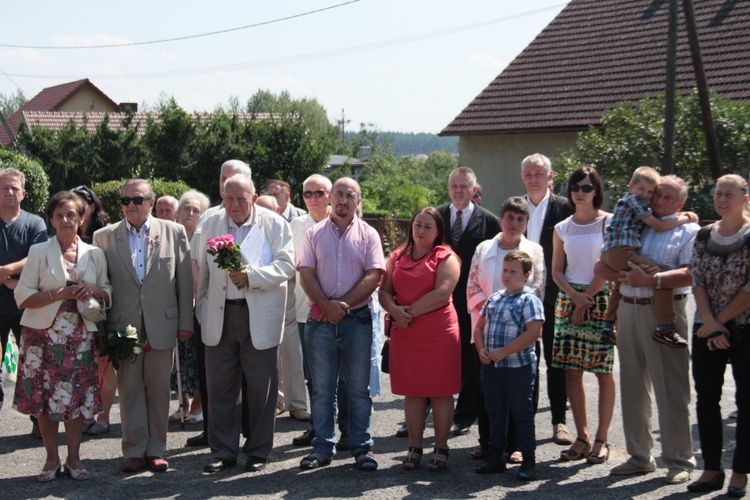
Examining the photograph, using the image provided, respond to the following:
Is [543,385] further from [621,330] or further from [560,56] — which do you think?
[560,56]

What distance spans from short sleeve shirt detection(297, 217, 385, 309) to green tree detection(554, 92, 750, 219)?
14737mm

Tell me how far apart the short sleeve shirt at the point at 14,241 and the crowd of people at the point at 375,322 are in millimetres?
206

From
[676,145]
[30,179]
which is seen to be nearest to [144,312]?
[676,145]

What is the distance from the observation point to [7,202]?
7.21m

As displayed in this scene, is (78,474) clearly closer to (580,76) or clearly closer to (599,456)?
(599,456)

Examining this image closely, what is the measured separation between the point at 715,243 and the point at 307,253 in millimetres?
2963

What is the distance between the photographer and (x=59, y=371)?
6.36 metres

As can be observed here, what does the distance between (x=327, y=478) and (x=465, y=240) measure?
8.08 feet

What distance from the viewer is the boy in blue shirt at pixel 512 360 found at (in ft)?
20.6

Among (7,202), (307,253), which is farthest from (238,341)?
(7,202)

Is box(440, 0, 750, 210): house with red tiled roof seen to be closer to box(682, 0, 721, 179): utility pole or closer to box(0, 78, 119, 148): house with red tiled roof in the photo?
box(682, 0, 721, 179): utility pole

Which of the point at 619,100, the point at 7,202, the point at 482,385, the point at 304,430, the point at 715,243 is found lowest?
the point at 304,430

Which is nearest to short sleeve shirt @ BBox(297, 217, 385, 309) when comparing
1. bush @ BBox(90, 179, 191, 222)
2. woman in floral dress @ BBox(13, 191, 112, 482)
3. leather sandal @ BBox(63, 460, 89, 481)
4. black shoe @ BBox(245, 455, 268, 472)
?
black shoe @ BBox(245, 455, 268, 472)

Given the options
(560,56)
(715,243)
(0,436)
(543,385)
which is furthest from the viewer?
(560,56)
